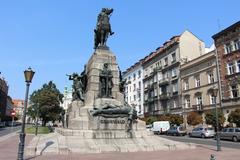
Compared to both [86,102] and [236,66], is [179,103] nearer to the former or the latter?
[236,66]

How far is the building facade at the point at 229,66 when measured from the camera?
141 feet

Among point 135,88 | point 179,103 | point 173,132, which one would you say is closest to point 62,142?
point 173,132

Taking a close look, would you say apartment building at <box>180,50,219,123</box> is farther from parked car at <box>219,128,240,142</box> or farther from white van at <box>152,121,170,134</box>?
parked car at <box>219,128,240,142</box>

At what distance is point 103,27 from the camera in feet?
77.9

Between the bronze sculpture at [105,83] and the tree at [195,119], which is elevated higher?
the bronze sculpture at [105,83]

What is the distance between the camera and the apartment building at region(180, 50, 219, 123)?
157ft

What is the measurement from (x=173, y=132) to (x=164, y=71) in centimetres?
2384

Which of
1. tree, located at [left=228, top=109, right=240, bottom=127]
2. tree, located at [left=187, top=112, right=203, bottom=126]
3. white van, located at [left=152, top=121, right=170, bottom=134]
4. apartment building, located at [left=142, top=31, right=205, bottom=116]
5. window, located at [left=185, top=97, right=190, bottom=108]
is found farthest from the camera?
apartment building, located at [left=142, top=31, right=205, bottom=116]

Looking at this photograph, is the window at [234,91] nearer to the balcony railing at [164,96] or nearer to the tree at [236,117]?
the tree at [236,117]

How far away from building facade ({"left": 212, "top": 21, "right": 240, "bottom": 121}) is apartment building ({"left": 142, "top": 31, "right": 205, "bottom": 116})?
12459mm

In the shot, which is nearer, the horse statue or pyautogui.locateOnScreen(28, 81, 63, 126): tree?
the horse statue

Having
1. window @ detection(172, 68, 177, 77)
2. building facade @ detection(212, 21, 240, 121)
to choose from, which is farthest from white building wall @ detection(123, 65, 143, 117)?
building facade @ detection(212, 21, 240, 121)

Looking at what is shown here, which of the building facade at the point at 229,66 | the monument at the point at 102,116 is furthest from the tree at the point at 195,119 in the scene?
the monument at the point at 102,116

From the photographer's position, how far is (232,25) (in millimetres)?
44125
